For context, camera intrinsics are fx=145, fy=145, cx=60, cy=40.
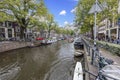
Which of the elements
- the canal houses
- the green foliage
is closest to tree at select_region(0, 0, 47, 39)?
the green foliage

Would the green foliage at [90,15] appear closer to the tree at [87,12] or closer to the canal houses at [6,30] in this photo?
the tree at [87,12]

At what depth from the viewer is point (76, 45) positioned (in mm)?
→ 24594

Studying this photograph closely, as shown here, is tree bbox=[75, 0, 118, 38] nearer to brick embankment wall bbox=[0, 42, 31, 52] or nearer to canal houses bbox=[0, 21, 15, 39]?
brick embankment wall bbox=[0, 42, 31, 52]

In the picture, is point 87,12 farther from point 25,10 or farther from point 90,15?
point 25,10

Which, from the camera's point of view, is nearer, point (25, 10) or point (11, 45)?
point (11, 45)

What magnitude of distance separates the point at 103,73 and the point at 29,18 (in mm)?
28053

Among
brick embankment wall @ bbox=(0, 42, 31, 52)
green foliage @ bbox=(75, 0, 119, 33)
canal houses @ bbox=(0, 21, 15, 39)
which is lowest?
brick embankment wall @ bbox=(0, 42, 31, 52)

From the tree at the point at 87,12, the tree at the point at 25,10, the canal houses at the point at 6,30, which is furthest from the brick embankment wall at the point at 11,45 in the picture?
the canal houses at the point at 6,30

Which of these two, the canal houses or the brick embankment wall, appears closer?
the brick embankment wall

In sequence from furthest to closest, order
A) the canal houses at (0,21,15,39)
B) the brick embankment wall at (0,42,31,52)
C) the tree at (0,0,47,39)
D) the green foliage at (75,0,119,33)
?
the canal houses at (0,21,15,39)
the tree at (0,0,47,39)
the green foliage at (75,0,119,33)
the brick embankment wall at (0,42,31,52)

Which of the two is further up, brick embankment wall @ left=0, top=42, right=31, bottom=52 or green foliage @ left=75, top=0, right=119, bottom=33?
green foliage @ left=75, top=0, right=119, bottom=33

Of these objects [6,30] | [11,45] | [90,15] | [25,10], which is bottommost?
[11,45]

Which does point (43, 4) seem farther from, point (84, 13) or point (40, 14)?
point (84, 13)

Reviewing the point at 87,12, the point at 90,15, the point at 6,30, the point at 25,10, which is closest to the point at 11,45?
the point at 25,10
